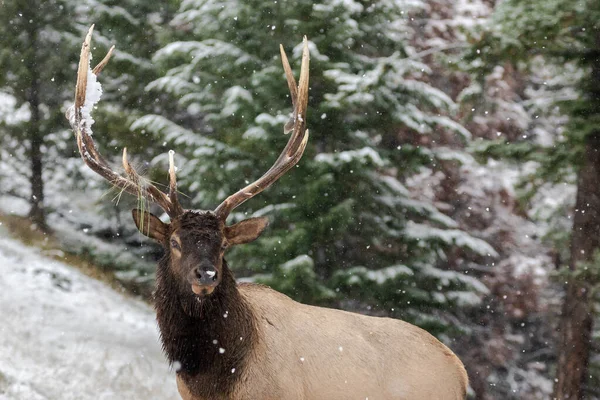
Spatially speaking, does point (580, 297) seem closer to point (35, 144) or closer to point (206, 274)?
point (206, 274)

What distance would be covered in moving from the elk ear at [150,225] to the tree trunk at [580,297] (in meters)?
5.88

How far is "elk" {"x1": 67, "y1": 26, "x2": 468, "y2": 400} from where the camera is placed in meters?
4.93

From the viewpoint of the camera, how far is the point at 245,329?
5066 mm

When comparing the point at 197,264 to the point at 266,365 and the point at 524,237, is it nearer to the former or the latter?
the point at 266,365

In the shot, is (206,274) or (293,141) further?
(293,141)

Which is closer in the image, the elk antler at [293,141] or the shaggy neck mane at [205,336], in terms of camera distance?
the shaggy neck mane at [205,336]

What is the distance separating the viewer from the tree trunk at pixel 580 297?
9.33m

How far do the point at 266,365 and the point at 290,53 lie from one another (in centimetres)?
657

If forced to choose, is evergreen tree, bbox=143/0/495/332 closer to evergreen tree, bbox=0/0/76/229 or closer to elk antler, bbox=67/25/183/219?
evergreen tree, bbox=0/0/76/229

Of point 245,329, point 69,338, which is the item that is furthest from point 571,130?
point 69,338

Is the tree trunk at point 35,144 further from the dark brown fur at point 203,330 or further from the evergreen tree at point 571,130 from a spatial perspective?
the dark brown fur at point 203,330


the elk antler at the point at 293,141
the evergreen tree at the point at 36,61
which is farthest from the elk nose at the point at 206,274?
the evergreen tree at the point at 36,61

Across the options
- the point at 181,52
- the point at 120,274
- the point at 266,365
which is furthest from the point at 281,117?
the point at 266,365

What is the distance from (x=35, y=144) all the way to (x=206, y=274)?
31.0 feet
